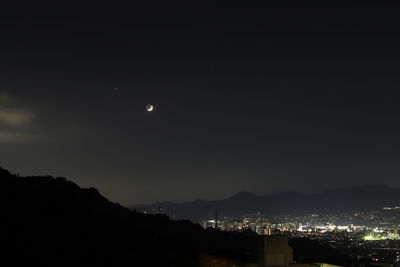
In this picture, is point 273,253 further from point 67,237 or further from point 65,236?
point 65,236

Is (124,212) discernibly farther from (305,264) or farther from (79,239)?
(305,264)

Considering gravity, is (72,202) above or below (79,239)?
above

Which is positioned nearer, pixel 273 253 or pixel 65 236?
pixel 273 253

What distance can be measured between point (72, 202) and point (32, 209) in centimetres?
574

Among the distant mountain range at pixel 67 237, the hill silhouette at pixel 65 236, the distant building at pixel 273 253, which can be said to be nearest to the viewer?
the distant building at pixel 273 253

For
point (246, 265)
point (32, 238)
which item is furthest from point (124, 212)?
point (246, 265)

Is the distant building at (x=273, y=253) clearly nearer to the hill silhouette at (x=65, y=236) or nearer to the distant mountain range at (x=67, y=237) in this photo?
the distant mountain range at (x=67, y=237)

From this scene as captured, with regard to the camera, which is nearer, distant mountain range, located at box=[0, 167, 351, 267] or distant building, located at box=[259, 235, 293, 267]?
distant building, located at box=[259, 235, 293, 267]

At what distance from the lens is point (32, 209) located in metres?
28.0

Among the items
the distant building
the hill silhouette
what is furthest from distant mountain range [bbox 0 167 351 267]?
the distant building

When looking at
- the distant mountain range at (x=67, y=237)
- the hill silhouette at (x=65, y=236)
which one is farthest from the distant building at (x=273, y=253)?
the hill silhouette at (x=65, y=236)

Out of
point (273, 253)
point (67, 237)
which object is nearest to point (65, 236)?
point (67, 237)

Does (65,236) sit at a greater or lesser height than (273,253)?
greater

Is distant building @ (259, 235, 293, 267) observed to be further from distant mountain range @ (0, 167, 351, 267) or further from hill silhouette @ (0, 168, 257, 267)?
hill silhouette @ (0, 168, 257, 267)
